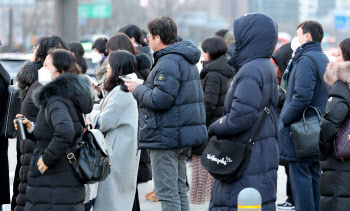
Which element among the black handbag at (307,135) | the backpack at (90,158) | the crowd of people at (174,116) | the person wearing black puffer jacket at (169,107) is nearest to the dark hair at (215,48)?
the crowd of people at (174,116)

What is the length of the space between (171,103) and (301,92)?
1378 mm

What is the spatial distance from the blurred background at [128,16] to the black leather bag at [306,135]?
7.00 meters

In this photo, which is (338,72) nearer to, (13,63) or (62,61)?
(62,61)

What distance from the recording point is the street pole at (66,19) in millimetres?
12812

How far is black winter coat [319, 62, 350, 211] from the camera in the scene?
5.63m

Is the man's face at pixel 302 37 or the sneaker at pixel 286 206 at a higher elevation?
the man's face at pixel 302 37

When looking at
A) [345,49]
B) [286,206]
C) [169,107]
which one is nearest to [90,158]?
[169,107]

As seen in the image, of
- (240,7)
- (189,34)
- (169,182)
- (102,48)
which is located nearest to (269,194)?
(169,182)

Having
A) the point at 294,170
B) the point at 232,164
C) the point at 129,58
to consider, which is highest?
the point at 129,58

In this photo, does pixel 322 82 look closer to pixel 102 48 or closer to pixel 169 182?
pixel 169 182

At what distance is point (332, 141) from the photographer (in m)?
5.70

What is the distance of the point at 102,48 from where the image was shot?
28.1 ft

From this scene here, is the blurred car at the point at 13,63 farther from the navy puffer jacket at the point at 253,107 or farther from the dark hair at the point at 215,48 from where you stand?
the navy puffer jacket at the point at 253,107

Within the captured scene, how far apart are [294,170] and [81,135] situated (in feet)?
8.11
